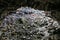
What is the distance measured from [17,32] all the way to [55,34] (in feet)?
2.10

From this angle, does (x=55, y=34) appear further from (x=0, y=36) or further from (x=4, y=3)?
(x=4, y=3)

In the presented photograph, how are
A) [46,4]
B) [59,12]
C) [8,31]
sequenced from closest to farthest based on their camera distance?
[8,31], [59,12], [46,4]

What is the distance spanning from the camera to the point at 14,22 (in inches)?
97.7

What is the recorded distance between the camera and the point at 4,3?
5238 millimetres

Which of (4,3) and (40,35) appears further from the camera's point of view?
(4,3)

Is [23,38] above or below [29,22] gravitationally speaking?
below

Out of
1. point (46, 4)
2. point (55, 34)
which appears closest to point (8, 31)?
point (55, 34)

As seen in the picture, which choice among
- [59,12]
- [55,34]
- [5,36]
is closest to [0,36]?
[5,36]

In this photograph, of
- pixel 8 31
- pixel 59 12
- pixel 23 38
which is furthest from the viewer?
pixel 59 12

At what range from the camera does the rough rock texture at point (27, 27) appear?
7.53 ft

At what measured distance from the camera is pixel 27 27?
2.40m

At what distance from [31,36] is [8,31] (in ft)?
1.39

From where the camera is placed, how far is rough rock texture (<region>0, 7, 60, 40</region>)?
7.53ft

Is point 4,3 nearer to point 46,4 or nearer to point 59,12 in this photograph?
point 46,4
